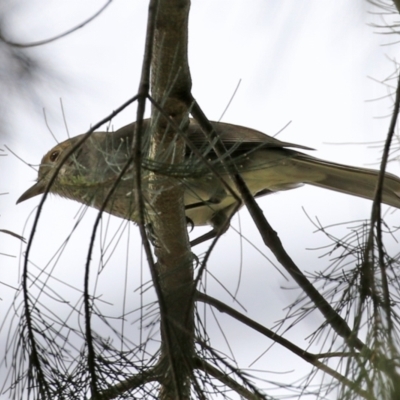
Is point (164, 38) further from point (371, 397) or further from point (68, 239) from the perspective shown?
point (371, 397)

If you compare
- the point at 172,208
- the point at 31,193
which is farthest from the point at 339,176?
the point at 31,193

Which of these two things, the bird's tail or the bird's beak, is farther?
the bird's beak

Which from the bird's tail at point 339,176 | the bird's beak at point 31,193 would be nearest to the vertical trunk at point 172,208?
the bird's tail at point 339,176

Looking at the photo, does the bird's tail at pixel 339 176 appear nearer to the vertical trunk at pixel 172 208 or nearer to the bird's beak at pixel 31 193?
the vertical trunk at pixel 172 208

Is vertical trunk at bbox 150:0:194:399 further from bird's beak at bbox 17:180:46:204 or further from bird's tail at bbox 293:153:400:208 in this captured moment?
bird's beak at bbox 17:180:46:204

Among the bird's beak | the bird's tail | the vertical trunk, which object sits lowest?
the vertical trunk

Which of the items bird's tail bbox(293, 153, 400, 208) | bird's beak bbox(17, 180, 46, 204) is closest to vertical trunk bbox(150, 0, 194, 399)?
bird's tail bbox(293, 153, 400, 208)

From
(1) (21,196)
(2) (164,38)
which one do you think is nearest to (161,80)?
(2) (164,38)

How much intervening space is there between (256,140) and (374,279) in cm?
289

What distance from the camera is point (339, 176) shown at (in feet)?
19.0

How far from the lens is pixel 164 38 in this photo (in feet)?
12.7

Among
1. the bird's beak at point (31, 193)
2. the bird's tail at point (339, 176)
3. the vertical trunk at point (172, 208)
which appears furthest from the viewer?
the bird's beak at point (31, 193)

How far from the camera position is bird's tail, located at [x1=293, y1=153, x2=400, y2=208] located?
5688 mm

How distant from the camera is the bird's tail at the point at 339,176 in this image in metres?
5.69
